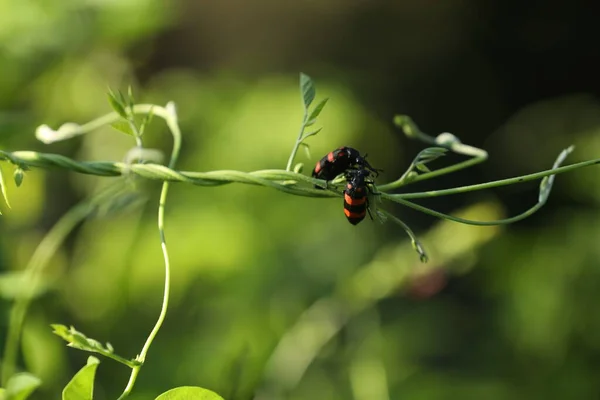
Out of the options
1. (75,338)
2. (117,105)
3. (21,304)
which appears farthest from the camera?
(21,304)

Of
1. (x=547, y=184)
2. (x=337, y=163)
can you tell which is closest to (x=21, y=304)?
(x=337, y=163)

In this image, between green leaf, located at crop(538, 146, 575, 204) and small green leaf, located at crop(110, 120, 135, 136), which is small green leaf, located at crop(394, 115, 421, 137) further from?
small green leaf, located at crop(110, 120, 135, 136)

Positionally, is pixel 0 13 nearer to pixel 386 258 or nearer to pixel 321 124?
pixel 321 124

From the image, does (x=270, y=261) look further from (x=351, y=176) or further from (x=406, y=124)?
(x=351, y=176)

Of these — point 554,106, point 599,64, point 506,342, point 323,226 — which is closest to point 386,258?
point 323,226

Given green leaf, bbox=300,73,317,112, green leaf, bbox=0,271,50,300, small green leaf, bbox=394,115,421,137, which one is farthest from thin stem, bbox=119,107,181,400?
green leaf, bbox=0,271,50,300

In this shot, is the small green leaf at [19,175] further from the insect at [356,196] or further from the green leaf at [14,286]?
the green leaf at [14,286]

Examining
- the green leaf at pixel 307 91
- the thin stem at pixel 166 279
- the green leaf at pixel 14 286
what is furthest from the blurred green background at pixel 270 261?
the green leaf at pixel 307 91

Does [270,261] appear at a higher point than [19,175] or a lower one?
lower
